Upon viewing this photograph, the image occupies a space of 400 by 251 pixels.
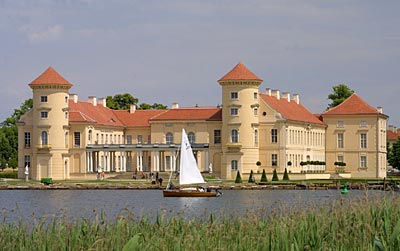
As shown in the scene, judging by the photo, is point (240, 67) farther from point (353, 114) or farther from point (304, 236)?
point (304, 236)

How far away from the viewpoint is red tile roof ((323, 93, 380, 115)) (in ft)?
308

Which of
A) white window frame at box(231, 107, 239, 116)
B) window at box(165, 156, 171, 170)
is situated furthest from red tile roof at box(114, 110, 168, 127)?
white window frame at box(231, 107, 239, 116)

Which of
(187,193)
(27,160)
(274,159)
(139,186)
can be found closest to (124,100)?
(27,160)

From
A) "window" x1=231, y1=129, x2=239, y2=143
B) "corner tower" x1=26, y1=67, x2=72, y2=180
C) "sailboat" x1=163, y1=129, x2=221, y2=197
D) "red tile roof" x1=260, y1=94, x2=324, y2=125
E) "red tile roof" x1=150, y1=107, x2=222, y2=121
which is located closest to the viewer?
"sailboat" x1=163, y1=129, x2=221, y2=197

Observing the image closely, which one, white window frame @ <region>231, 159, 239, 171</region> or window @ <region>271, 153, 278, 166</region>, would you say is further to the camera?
window @ <region>271, 153, 278, 166</region>

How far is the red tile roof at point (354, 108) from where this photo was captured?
93875mm

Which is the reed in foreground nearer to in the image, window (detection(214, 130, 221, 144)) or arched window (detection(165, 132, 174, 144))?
window (detection(214, 130, 221, 144))

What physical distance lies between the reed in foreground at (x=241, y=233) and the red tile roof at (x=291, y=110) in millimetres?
67471

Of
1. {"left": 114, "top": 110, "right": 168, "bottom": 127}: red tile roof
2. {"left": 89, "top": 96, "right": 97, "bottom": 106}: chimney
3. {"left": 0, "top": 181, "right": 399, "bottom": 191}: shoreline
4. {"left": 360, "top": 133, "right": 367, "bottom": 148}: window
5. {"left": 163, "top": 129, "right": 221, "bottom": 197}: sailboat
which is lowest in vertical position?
{"left": 0, "top": 181, "right": 399, "bottom": 191}: shoreline

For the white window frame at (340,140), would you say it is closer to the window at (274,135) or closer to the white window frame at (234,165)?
the window at (274,135)

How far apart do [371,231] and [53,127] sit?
2754 inches

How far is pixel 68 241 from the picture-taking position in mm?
18609

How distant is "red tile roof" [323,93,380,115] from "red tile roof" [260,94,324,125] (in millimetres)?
2139

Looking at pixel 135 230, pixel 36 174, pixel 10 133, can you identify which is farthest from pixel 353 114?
pixel 135 230
